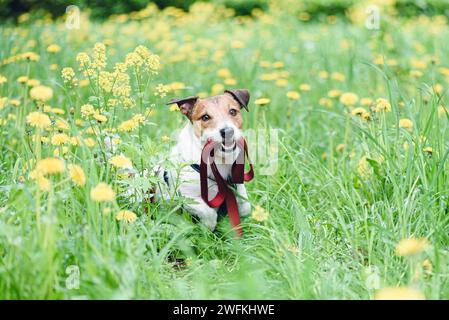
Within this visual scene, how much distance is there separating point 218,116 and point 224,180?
0.31 meters

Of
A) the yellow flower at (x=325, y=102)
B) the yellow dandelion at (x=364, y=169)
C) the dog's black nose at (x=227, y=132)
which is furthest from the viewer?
the yellow flower at (x=325, y=102)

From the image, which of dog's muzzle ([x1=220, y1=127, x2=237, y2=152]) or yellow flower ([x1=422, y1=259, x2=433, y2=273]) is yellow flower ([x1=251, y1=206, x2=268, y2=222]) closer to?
dog's muzzle ([x1=220, y1=127, x2=237, y2=152])

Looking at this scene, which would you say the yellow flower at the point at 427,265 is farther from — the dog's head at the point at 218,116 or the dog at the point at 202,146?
the dog's head at the point at 218,116

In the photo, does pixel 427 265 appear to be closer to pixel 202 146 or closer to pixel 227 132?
pixel 227 132

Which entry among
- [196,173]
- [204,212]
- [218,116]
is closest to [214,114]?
[218,116]

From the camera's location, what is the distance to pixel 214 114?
300 cm

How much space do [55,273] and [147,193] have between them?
0.85 metres

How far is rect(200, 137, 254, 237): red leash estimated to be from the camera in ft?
9.58

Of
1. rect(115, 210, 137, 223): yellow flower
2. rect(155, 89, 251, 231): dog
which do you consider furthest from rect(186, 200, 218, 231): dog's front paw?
rect(115, 210, 137, 223): yellow flower

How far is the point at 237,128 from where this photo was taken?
301 cm

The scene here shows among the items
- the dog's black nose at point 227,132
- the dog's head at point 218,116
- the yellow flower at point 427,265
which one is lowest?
the yellow flower at point 427,265

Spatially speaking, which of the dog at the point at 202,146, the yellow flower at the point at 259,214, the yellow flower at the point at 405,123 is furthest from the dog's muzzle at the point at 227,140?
the yellow flower at the point at 405,123

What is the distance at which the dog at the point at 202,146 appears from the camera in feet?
9.64
